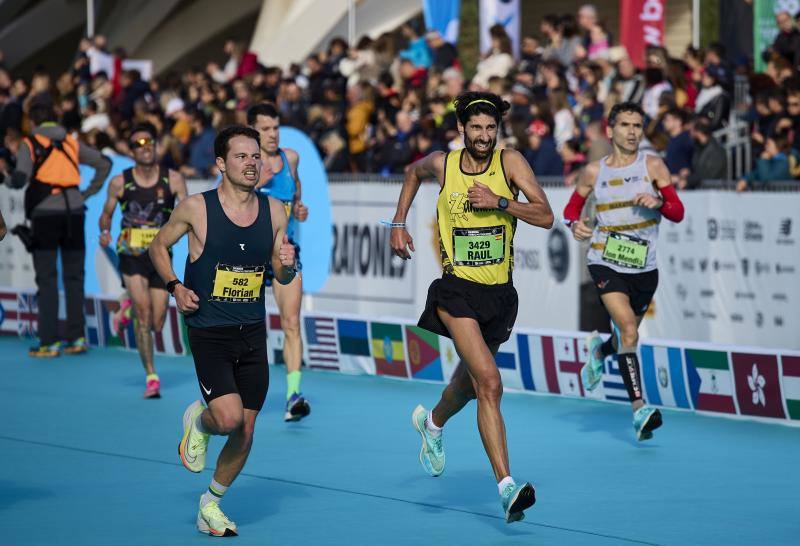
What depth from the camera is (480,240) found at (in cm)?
834

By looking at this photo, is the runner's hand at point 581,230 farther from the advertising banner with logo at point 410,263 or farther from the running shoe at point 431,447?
the advertising banner with logo at point 410,263

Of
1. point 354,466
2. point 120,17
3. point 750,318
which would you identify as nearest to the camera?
point 354,466

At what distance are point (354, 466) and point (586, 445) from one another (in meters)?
1.77

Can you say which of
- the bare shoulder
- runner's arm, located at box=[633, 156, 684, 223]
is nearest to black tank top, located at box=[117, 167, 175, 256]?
the bare shoulder

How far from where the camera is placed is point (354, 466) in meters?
9.70

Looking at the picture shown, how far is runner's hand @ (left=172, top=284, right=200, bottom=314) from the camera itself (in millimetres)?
7590

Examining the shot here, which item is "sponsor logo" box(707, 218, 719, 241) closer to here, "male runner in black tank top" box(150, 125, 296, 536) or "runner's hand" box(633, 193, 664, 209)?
"runner's hand" box(633, 193, 664, 209)

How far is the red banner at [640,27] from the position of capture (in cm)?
1939

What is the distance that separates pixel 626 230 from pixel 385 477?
271 cm

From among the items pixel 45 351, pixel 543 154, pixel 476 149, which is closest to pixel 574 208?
pixel 476 149

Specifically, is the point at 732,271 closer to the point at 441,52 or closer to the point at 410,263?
the point at 410,263

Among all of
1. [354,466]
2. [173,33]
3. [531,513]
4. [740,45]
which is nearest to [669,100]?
[740,45]

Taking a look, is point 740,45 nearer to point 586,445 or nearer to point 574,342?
point 574,342

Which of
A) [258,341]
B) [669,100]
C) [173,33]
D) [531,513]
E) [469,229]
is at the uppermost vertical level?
[173,33]
